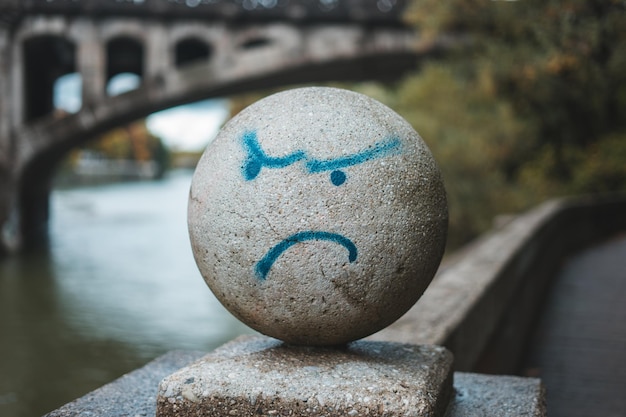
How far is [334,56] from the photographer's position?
21719 mm

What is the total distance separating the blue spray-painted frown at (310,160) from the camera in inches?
116

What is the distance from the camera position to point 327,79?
25969 mm

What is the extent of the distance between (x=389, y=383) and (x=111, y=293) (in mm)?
13953

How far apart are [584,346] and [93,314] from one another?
32.0 ft

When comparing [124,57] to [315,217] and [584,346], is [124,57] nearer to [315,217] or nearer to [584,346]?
[584,346]

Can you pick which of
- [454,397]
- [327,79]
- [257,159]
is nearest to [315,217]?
[257,159]

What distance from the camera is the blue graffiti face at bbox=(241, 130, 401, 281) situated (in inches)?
115

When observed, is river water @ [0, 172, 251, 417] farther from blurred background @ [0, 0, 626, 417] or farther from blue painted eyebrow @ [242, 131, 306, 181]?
blue painted eyebrow @ [242, 131, 306, 181]

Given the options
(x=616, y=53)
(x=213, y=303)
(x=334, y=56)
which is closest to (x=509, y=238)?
(x=213, y=303)

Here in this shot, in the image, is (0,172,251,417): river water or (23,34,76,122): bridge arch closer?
(0,172,251,417): river water

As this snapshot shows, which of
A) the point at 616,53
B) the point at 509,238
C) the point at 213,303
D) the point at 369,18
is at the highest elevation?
the point at 369,18

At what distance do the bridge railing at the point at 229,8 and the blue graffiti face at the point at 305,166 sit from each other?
19.2 meters

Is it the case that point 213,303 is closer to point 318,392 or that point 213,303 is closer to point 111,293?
point 111,293

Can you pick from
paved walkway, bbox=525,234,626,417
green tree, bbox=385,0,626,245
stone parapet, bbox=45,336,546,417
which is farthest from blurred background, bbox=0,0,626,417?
stone parapet, bbox=45,336,546,417
